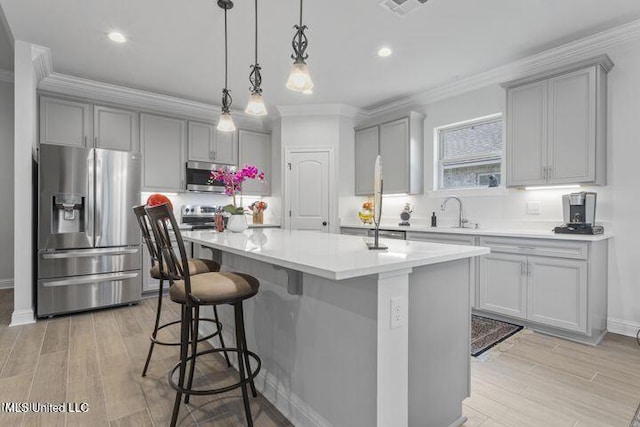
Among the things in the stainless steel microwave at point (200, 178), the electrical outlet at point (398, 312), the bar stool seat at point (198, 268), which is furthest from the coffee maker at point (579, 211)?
the stainless steel microwave at point (200, 178)

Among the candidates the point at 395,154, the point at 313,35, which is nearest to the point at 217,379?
the point at 313,35

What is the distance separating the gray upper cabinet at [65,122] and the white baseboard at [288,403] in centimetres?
373

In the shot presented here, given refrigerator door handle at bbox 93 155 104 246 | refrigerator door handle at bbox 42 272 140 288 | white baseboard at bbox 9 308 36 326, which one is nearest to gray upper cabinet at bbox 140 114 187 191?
refrigerator door handle at bbox 93 155 104 246

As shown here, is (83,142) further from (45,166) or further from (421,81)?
(421,81)

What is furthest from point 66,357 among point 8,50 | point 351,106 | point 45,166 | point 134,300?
point 351,106

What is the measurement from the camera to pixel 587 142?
9.40ft

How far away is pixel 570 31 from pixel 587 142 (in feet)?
3.22

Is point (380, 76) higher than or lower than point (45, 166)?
higher

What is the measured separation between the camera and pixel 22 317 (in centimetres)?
314

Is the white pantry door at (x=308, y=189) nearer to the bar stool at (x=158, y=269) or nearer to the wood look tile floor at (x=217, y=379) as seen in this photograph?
the wood look tile floor at (x=217, y=379)

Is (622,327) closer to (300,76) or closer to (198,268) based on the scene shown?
(300,76)

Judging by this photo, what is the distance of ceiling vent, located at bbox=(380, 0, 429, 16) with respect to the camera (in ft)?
8.20

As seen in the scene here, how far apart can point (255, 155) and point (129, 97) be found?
1.88 metres

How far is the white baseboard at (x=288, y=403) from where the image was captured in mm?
1588
